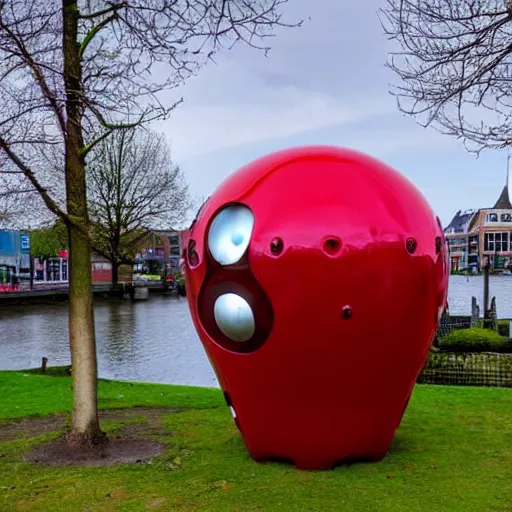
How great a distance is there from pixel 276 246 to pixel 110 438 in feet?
12.6

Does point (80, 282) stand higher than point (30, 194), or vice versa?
point (30, 194)

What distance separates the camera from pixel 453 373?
13.9 metres

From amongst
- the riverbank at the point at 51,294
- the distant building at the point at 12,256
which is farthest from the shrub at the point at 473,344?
the distant building at the point at 12,256

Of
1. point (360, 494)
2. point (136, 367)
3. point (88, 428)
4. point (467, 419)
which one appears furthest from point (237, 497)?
point (136, 367)

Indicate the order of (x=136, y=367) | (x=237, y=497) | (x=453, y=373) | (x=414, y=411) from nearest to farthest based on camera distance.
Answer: (x=237, y=497) → (x=414, y=411) → (x=453, y=373) → (x=136, y=367)

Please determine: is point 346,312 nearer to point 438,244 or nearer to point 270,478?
point 438,244

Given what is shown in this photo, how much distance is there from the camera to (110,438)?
8320 millimetres

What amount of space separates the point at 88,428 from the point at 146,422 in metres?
1.75

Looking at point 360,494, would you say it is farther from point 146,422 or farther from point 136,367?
point 136,367

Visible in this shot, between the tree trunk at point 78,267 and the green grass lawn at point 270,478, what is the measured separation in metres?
0.81

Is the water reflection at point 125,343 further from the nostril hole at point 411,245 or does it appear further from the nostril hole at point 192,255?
the nostril hole at point 411,245

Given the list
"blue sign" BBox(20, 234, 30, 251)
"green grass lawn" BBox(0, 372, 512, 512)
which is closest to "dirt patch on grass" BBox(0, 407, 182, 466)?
"green grass lawn" BBox(0, 372, 512, 512)

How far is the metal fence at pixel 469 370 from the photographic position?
13.5m

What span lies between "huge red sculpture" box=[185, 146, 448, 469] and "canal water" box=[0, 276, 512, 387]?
8.92m
